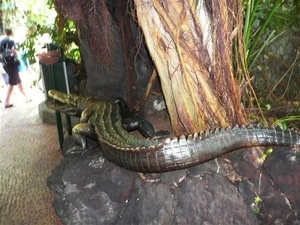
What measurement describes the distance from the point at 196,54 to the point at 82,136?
5.22ft

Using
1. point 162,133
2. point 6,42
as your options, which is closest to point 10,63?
point 6,42

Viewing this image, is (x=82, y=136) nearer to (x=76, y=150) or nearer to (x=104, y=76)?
(x=76, y=150)

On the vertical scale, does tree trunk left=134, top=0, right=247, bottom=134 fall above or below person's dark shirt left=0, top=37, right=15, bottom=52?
above

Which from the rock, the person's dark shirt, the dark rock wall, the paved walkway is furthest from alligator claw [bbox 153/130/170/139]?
the person's dark shirt

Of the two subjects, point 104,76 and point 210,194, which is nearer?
point 210,194

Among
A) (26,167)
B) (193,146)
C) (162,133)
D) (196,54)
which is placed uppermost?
(196,54)

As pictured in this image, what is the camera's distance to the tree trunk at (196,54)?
2613 mm

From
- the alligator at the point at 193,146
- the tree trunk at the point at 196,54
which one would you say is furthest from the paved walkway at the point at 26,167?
the tree trunk at the point at 196,54

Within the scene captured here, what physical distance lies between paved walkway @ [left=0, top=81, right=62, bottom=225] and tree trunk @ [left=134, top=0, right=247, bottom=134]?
157cm

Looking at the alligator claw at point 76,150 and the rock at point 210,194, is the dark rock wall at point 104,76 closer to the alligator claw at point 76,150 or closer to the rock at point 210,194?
the alligator claw at point 76,150

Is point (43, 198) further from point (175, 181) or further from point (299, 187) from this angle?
point (299, 187)

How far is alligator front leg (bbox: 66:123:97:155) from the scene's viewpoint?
365cm

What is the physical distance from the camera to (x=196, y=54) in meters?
2.71

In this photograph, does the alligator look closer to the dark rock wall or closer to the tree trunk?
the tree trunk
